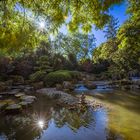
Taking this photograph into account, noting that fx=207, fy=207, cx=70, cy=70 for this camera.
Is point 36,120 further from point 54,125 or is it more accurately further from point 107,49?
point 107,49

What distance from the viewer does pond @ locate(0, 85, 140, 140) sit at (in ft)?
22.4

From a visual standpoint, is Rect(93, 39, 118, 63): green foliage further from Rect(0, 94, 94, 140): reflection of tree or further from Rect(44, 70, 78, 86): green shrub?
Rect(44, 70, 78, 86): green shrub

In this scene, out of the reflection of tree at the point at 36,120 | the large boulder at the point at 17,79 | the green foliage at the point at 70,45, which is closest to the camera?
the reflection of tree at the point at 36,120

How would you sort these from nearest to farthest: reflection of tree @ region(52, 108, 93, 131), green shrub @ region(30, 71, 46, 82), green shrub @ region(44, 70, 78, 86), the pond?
the pond < reflection of tree @ region(52, 108, 93, 131) < green shrub @ region(44, 70, 78, 86) < green shrub @ region(30, 71, 46, 82)

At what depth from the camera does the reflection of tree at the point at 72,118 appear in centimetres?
802

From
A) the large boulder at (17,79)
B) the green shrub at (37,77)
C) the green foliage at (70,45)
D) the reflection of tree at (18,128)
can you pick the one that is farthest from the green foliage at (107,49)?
the green foliage at (70,45)

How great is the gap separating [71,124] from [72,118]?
823mm

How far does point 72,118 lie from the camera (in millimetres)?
8898

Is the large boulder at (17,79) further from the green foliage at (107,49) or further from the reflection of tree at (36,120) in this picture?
the green foliage at (107,49)

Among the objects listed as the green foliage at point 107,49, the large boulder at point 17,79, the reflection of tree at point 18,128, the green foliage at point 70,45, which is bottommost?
the reflection of tree at point 18,128

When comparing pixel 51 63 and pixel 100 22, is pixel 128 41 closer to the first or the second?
pixel 100 22

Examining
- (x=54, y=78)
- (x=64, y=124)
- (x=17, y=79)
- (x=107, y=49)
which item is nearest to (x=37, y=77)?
(x=54, y=78)

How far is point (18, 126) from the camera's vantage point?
25.8 ft

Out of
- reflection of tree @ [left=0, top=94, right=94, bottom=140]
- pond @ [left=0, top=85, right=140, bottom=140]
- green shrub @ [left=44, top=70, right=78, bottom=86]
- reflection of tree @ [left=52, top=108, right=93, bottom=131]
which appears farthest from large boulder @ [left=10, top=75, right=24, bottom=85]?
reflection of tree @ [left=52, top=108, right=93, bottom=131]
